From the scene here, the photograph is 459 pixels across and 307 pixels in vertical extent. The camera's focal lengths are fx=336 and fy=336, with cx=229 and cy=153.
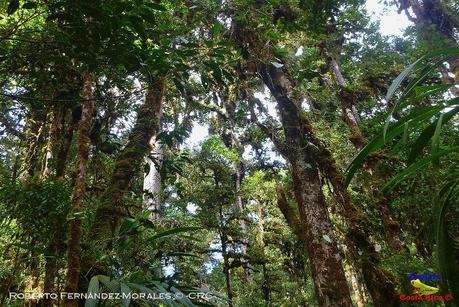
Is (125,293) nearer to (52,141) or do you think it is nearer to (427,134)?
(427,134)

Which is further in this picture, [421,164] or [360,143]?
[360,143]

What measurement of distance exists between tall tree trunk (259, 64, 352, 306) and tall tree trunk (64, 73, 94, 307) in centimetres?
262

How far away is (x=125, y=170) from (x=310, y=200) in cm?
265

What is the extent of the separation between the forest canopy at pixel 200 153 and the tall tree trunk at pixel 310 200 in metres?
0.02

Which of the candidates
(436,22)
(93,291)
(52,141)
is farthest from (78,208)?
(436,22)

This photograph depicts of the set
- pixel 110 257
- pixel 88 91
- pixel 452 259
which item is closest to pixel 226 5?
pixel 88 91

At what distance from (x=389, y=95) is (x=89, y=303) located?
1.83m

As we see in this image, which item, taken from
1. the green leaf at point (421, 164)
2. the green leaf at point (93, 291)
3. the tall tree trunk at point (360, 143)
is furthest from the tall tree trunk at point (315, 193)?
the green leaf at point (421, 164)

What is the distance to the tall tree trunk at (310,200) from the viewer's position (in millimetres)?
3795

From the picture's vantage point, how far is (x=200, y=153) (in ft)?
32.2

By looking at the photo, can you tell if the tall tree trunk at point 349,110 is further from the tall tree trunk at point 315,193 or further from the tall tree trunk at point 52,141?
the tall tree trunk at point 52,141

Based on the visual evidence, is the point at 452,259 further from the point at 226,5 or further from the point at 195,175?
the point at 195,175

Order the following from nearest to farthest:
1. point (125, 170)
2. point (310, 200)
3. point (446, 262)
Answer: point (446, 262), point (310, 200), point (125, 170)

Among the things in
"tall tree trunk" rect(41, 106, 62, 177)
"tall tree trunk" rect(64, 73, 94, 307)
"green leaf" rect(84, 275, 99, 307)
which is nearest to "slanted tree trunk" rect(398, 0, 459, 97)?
"tall tree trunk" rect(64, 73, 94, 307)
